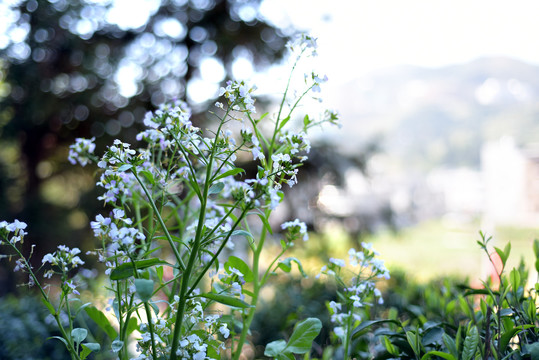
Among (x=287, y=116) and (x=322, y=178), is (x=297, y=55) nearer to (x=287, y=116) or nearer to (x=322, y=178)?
(x=287, y=116)

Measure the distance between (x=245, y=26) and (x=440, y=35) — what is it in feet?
52.7

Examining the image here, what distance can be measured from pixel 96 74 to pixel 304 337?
4.11 metres

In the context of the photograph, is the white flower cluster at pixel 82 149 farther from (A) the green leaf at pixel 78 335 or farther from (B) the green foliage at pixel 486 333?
(B) the green foliage at pixel 486 333

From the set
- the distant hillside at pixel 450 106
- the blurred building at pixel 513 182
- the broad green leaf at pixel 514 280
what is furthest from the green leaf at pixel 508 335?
the distant hillside at pixel 450 106

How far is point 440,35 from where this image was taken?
17.5 m

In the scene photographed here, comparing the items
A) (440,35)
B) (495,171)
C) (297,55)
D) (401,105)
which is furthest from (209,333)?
(440,35)

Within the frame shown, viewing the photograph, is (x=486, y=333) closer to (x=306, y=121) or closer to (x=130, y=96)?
(x=306, y=121)

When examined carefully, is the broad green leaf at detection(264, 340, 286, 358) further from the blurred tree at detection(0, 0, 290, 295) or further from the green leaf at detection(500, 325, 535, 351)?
the blurred tree at detection(0, 0, 290, 295)

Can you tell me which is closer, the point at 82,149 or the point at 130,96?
the point at 82,149

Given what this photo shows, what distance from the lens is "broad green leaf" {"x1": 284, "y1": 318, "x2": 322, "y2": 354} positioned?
2.06 ft

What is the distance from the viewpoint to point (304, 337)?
63cm

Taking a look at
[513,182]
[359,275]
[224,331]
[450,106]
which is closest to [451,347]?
[359,275]

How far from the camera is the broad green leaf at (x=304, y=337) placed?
2.06 ft

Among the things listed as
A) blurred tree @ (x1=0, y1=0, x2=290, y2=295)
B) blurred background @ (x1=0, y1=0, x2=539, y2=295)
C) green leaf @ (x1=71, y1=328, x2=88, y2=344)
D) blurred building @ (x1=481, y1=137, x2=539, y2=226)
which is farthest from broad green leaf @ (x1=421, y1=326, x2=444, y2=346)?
blurred building @ (x1=481, y1=137, x2=539, y2=226)
